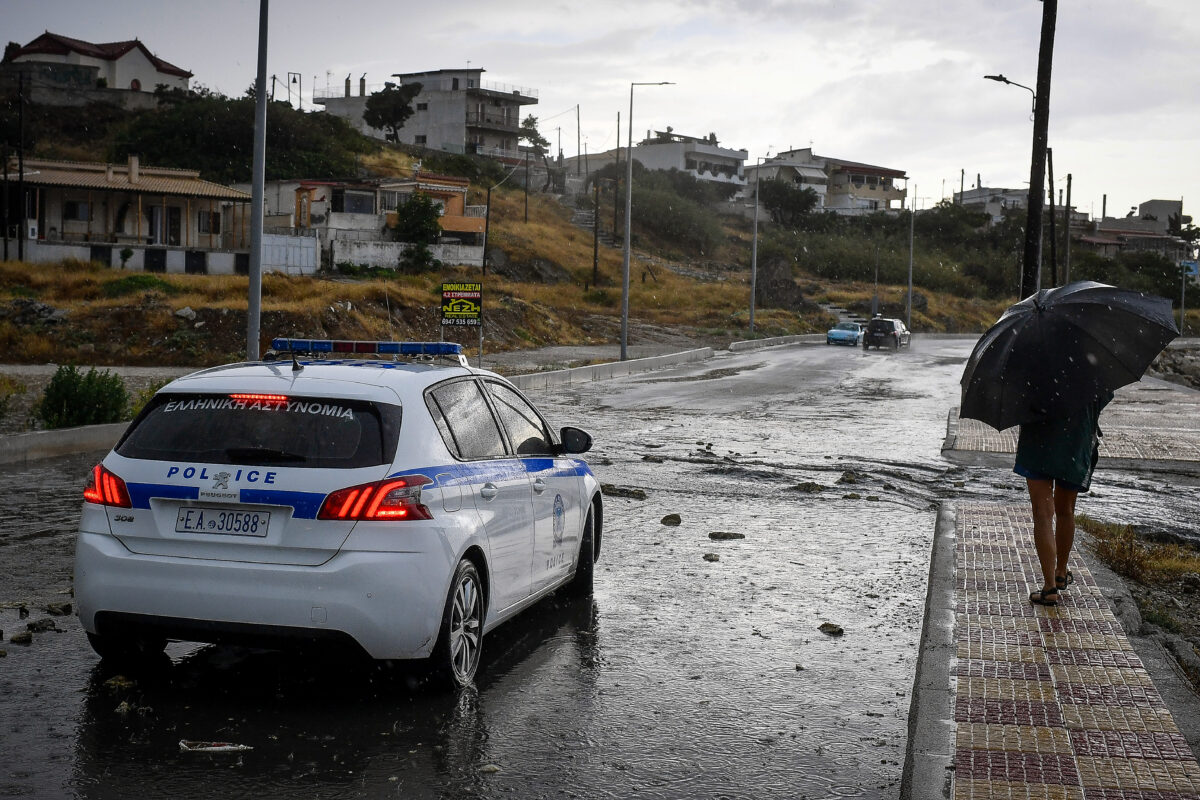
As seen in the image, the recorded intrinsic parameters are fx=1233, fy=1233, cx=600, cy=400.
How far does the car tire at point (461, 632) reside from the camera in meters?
5.47

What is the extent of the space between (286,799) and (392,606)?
105 cm

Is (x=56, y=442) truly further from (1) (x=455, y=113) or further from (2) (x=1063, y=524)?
(1) (x=455, y=113)

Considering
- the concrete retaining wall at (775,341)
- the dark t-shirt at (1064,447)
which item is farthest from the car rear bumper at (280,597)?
the concrete retaining wall at (775,341)

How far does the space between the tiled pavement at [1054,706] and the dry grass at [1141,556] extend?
0.86 meters

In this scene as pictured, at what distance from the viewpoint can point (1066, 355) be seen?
23.5ft

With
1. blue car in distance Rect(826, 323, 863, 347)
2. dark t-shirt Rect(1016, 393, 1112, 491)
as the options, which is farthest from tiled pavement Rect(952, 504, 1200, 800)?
blue car in distance Rect(826, 323, 863, 347)

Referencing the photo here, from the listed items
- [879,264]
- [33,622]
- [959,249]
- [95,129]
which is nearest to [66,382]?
[33,622]

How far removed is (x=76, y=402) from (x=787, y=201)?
360ft

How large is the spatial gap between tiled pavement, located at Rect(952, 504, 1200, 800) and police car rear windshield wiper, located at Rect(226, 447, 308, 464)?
3008mm

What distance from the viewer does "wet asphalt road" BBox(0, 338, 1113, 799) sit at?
4.63m

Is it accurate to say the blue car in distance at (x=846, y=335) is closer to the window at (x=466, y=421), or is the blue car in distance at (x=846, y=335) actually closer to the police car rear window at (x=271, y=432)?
the window at (x=466, y=421)

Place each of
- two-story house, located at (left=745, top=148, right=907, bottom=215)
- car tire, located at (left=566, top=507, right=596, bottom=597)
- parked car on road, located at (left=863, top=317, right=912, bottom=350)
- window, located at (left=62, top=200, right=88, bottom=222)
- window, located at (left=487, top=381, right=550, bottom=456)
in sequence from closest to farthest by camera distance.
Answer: window, located at (left=487, top=381, right=550, bottom=456) < car tire, located at (left=566, top=507, right=596, bottom=597) < parked car on road, located at (left=863, top=317, right=912, bottom=350) < window, located at (left=62, top=200, right=88, bottom=222) < two-story house, located at (left=745, top=148, right=907, bottom=215)

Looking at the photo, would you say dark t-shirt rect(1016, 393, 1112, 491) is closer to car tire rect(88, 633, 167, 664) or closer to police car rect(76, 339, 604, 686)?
police car rect(76, 339, 604, 686)

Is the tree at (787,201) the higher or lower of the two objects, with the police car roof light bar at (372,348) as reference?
higher
